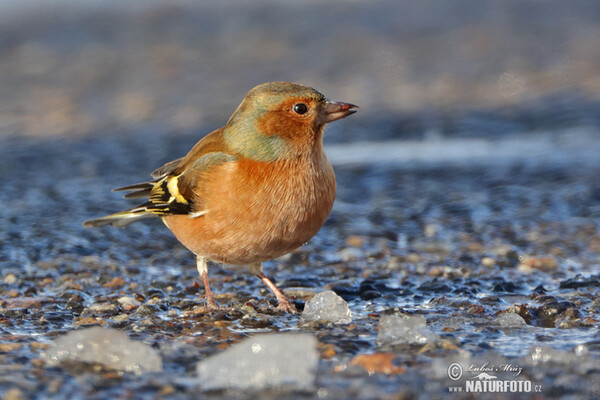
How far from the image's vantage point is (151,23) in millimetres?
16047

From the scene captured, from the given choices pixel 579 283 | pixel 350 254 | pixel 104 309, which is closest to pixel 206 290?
pixel 104 309

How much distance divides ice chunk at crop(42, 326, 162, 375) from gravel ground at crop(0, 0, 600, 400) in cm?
6

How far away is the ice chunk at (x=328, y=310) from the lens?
449 cm

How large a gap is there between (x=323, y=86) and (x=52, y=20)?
6444 mm

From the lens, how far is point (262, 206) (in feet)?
15.6

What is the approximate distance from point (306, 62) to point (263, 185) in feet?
29.6

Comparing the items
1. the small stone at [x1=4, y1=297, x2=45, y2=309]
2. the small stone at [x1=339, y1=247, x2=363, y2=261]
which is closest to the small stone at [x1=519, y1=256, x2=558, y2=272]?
the small stone at [x1=339, y1=247, x2=363, y2=261]

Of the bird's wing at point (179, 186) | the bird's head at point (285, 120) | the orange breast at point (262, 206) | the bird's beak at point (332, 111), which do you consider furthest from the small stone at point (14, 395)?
the bird's beak at point (332, 111)

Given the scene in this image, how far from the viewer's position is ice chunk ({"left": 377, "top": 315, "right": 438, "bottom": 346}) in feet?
13.1

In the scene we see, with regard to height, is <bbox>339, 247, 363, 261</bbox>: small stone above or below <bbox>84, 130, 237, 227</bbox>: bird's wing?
below

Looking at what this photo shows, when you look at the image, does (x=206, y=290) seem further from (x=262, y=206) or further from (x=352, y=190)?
(x=352, y=190)

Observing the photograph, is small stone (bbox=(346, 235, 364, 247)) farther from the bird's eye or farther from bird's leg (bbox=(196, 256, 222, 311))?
the bird's eye

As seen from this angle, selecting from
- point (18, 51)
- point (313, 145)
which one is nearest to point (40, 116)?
point (18, 51)

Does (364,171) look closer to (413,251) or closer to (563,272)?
(413,251)
